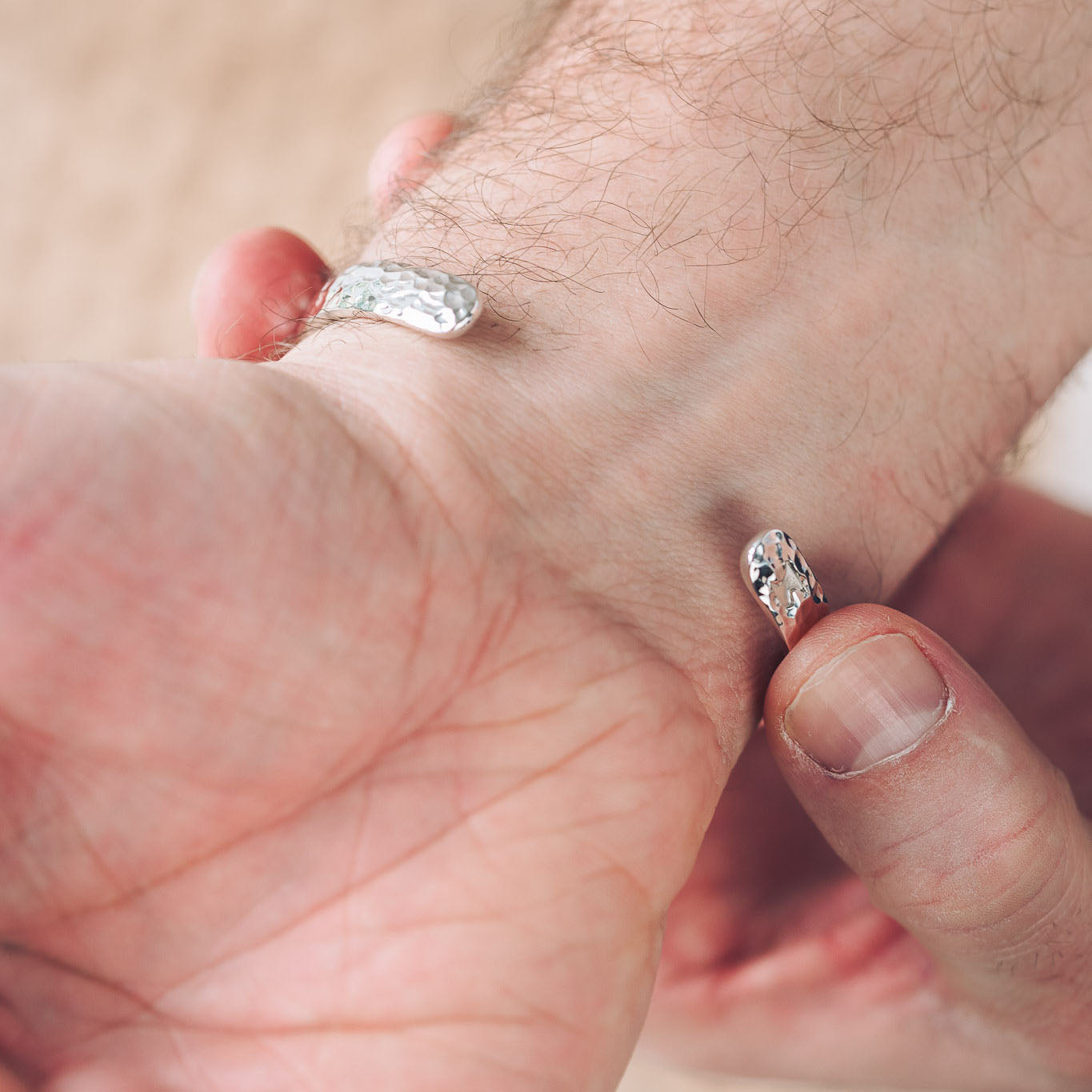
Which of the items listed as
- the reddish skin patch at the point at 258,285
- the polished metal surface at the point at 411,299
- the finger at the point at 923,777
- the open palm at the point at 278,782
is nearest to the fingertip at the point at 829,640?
the finger at the point at 923,777

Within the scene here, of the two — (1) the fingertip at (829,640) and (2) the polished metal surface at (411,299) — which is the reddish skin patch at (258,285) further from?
(1) the fingertip at (829,640)

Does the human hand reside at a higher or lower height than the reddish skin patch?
lower

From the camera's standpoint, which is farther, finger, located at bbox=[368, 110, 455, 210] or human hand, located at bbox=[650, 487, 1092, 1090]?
finger, located at bbox=[368, 110, 455, 210]

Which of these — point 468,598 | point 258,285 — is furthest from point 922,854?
point 258,285

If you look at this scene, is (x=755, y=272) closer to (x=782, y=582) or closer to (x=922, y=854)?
(x=782, y=582)

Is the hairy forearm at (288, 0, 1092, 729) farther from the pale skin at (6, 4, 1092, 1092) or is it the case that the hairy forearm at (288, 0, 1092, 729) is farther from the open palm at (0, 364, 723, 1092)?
the open palm at (0, 364, 723, 1092)

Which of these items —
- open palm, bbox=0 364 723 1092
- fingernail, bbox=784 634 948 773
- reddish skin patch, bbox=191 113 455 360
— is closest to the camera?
open palm, bbox=0 364 723 1092

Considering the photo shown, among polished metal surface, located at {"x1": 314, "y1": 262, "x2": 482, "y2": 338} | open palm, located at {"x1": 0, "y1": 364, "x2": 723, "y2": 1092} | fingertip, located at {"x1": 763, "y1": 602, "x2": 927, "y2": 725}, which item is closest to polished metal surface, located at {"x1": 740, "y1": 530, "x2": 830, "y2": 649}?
fingertip, located at {"x1": 763, "y1": 602, "x2": 927, "y2": 725}
